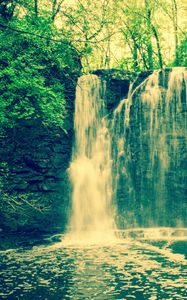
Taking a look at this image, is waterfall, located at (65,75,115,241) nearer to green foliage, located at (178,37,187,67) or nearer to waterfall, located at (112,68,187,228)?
waterfall, located at (112,68,187,228)

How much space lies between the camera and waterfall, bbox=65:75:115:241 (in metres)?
14.7

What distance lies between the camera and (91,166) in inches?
604

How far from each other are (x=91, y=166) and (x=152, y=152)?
2.23 metres

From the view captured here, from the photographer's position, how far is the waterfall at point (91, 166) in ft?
48.3

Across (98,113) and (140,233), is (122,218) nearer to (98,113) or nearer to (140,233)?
(140,233)

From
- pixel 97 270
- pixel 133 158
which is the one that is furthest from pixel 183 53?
pixel 97 270

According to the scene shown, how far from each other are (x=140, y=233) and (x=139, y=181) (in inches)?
83.6

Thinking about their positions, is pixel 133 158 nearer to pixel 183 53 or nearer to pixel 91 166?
pixel 91 166

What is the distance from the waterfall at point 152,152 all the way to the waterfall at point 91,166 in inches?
14.9

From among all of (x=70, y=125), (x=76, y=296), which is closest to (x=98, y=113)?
(x=70, y=125)

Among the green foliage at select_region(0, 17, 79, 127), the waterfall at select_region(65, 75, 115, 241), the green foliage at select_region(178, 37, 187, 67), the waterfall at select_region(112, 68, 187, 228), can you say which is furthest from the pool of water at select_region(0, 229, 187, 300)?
the green foliage at select_region(178, 37, 187, 67)

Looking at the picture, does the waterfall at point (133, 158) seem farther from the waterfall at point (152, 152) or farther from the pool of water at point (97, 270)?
the pool of water at point (97, 270)

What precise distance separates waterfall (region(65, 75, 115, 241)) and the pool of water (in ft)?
8.06

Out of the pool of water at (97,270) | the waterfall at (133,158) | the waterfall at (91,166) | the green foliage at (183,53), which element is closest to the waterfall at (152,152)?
the waterfall at (133,158)
